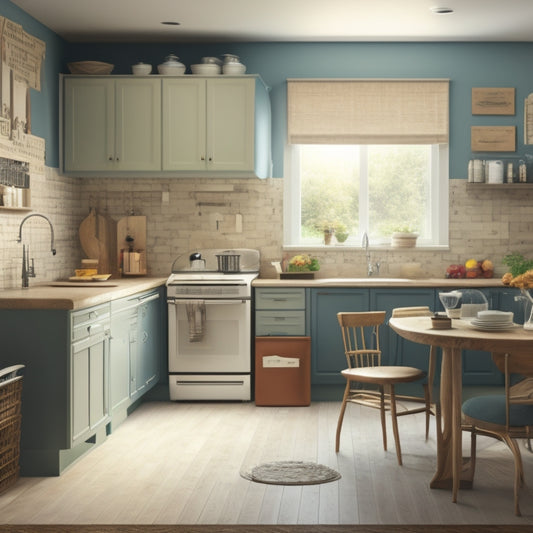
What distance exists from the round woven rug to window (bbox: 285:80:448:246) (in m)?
Answer: 2.72

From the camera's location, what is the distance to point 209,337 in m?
6.19

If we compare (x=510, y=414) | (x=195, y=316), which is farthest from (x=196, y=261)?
(x=510, y=414)

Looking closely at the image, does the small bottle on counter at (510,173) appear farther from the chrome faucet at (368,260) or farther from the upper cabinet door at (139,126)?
the upper cabinet door at (139,126)

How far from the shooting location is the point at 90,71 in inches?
252

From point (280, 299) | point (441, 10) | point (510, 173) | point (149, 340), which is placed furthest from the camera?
point (510, 173)

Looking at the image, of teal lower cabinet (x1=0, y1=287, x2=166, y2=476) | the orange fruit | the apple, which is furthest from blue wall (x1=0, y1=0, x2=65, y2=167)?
the orange fruit

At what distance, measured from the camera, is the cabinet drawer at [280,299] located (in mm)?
6227

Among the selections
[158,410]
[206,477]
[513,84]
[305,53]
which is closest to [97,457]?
[206,477]

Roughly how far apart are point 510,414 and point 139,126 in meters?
3.91

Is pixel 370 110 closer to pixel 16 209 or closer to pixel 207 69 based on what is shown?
pixel 207 69

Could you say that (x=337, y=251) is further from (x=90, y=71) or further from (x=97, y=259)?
(x=90, y=71)

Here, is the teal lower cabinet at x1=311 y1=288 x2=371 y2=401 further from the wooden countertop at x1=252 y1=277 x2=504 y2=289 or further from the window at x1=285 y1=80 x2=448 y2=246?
the window at x1=285 y1=80 x2=448 y2=246

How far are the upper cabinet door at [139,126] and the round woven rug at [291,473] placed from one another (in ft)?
9.43

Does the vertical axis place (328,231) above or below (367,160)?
below
